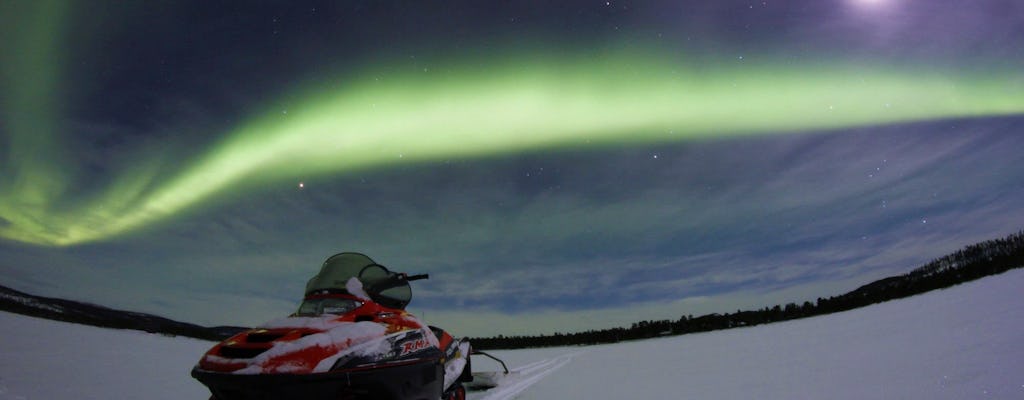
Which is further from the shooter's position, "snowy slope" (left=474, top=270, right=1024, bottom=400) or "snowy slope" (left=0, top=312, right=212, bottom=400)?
"snowy slope" (left=0, top=312, right=212, bottom=400)

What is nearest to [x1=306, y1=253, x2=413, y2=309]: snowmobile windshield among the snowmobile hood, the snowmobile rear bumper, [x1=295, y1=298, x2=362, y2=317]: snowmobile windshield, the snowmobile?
the snowmobile

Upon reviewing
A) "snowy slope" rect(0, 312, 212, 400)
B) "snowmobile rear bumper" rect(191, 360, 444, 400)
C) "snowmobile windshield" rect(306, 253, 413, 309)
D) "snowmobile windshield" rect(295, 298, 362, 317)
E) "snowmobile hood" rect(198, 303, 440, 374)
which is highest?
"snowmobile windshield" rect(306, 253, 413, 309)

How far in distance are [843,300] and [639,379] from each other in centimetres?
10765

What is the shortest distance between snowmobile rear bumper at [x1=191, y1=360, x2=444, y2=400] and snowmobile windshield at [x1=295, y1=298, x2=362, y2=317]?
1.06 m

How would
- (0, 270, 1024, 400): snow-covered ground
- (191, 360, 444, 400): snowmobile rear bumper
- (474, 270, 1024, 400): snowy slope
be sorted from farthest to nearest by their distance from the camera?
(0, 270, 1024, 400): snow-covered ground
(474, 270, 1024, 400): snowy slope
(191, 360, 444, 400): snowmobile rear bumper

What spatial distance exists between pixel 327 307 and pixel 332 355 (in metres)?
1.36

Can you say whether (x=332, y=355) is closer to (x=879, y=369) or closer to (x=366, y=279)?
(x=366, y=279)

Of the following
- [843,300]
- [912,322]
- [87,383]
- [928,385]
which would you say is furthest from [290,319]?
[843,300]

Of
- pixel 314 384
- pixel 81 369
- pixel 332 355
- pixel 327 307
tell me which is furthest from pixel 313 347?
pixel 81 369

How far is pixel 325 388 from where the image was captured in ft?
12.1

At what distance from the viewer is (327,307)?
503cm

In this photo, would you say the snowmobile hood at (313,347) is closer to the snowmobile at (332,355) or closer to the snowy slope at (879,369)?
the snowmobile at (332,355)

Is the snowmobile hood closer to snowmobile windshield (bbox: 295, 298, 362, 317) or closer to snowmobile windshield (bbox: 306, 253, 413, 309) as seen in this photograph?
snowmobile windshield (bbox: 295, 298, 362, 317)

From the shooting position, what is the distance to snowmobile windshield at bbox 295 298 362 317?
16.3 ft
